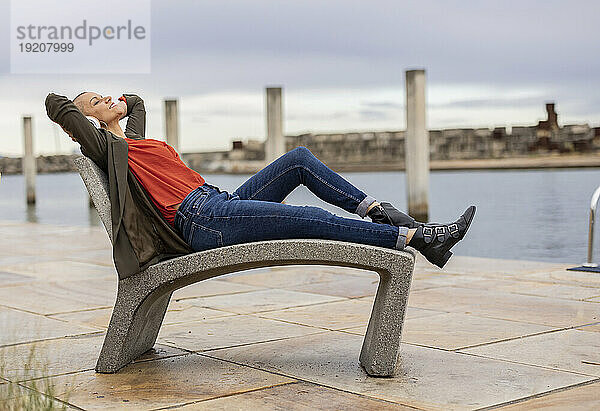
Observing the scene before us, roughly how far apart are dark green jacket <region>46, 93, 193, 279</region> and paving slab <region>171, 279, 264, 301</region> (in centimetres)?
170

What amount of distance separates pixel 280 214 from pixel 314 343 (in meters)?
0.72

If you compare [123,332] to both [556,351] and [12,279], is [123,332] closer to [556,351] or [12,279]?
[556,351]

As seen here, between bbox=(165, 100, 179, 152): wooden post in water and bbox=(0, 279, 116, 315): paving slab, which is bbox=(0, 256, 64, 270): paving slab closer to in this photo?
bbox=(0, 279, 116, 315): paving slab

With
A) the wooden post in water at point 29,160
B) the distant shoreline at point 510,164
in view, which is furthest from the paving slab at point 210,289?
the distant shoreline at point 510,164

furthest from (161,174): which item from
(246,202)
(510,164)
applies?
(510,164)

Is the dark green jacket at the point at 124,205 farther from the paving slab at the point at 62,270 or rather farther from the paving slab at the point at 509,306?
the paving slab at the point at 62,270

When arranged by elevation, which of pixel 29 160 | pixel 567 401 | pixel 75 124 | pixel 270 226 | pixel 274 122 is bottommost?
pixel 567 401

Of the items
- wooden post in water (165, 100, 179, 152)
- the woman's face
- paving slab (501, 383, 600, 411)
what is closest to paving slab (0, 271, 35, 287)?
the woman's face

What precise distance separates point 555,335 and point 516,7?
39.7 meters

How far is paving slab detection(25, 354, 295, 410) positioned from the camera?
2648mm

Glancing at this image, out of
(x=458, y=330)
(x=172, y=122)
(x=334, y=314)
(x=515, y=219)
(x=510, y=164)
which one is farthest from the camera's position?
(x=510, y=164)

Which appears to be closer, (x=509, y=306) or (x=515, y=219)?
(x=509, y=306)

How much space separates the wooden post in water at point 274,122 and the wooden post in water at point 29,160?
380 inches

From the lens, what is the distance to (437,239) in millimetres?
2979
